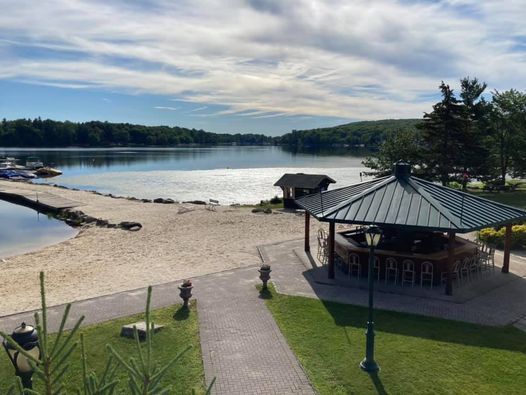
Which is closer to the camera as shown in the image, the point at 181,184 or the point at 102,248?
the point at 102,248

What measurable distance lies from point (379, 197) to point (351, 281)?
122 inches

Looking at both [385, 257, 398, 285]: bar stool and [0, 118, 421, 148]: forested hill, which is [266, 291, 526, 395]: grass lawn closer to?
[385, 257, 398, 285]: bar stool

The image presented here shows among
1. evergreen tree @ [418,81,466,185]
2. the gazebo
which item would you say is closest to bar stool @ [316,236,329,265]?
the gazebo

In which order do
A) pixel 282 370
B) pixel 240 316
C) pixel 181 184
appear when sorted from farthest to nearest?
pixel 181 184, pixel 240 316, pixel 282 370

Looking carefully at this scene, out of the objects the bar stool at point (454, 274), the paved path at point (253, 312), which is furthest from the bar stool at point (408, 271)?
the paved path at point (253, 312)

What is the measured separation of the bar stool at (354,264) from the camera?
1546 centimetres

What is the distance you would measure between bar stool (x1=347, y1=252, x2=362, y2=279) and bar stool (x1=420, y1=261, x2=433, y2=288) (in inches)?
82.4

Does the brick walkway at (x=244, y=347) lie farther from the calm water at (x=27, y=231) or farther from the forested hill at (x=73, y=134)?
the forested hill at (x=73, y=134)

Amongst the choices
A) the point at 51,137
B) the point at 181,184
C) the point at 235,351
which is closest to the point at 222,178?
the point at 181,184

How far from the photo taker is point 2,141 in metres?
154

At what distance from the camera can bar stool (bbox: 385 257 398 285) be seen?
1483 cm

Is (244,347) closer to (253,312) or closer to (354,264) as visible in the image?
(253,312)

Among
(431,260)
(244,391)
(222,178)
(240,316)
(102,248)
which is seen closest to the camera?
(244,391)

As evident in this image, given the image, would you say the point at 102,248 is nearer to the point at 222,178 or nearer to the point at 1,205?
the point at 1,205
